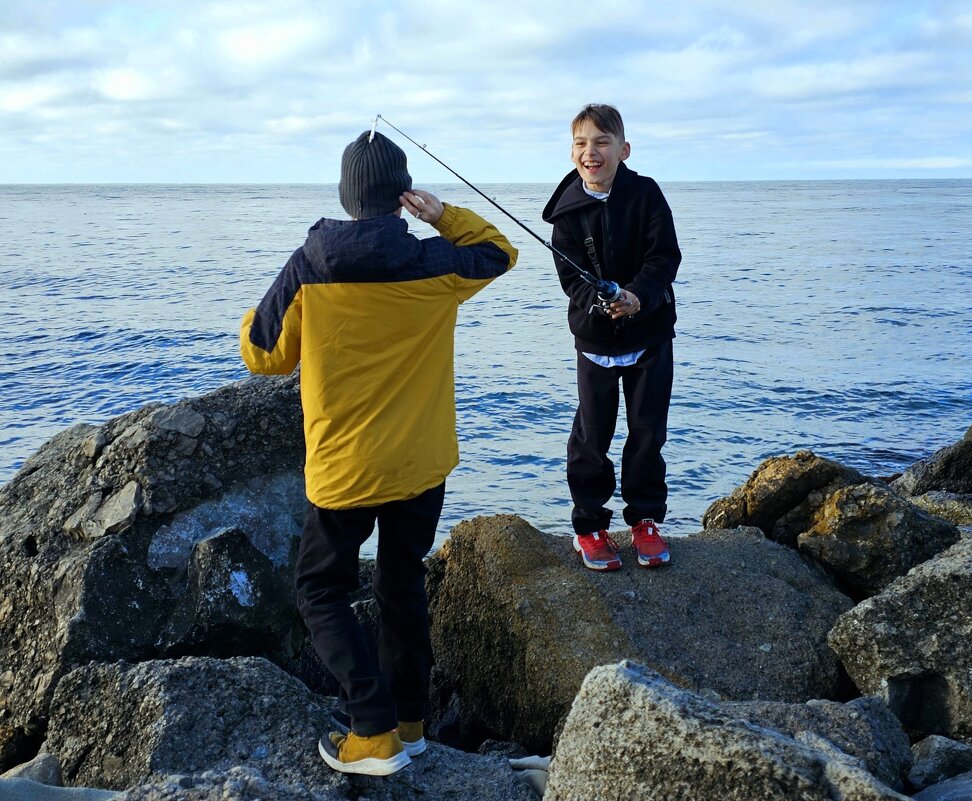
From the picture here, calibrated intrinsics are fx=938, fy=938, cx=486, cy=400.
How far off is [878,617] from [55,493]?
3.80m

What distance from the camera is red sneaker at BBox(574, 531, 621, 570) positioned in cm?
465

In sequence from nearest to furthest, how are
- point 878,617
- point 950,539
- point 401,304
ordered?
point 401,304 < point 878,617 < point 950,539

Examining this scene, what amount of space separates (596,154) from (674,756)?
294cm

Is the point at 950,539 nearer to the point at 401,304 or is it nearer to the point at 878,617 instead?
the point at 878,617

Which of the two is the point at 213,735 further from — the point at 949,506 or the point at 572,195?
the point at 949,506

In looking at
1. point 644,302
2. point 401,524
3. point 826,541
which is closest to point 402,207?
point 401,524

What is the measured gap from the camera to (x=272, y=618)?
434cm

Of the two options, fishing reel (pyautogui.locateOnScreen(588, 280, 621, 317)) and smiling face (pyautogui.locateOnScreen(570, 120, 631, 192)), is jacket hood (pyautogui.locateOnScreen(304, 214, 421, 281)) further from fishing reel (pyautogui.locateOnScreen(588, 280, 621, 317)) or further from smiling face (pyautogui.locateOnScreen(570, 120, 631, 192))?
smiling face (pyautogui.locateOnScreen(570, 120, 631, 192))

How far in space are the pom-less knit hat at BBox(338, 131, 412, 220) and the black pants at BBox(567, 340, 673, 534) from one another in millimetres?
1704

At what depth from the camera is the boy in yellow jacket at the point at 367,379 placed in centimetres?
311

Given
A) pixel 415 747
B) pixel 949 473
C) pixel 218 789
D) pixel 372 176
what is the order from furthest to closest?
pixel 949 473
pixel 415 747
pixel 372 176
pixel 218 789

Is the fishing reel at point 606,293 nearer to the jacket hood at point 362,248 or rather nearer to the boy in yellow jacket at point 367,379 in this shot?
the boy in yellow jacket at point 367,379

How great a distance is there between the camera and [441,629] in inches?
183

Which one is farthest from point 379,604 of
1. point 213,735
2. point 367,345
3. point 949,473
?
point 949,473
